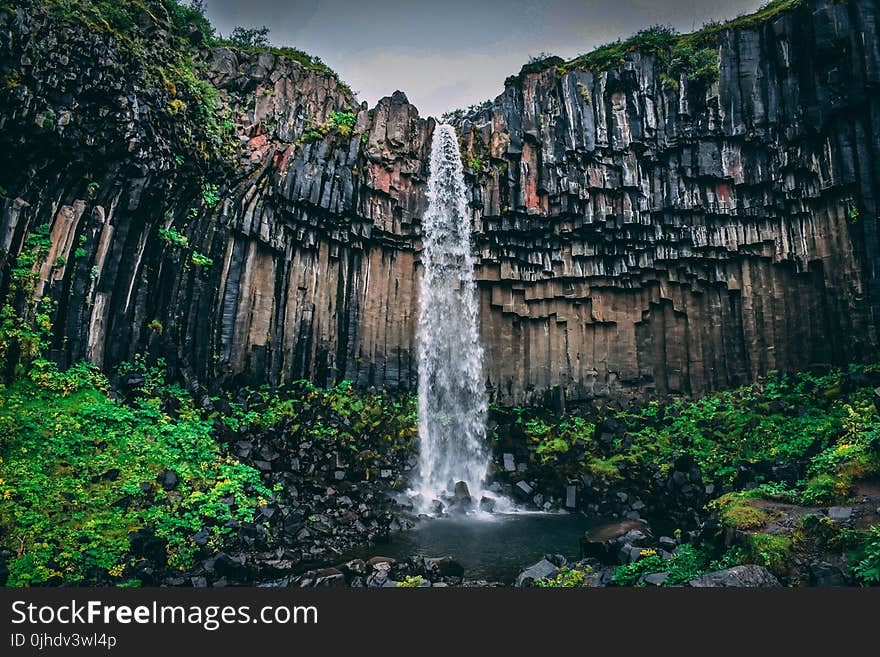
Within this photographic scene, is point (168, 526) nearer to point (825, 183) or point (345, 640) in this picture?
point (345, 640)

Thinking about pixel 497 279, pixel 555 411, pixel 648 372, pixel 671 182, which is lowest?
pixel 555 411

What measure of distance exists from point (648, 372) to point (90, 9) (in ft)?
66.6

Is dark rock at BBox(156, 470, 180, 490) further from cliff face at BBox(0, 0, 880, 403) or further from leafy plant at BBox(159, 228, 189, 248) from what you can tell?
leafy plant at BBox(159, 228, 189, 248)

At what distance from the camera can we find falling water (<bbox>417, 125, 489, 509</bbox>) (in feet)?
66.0

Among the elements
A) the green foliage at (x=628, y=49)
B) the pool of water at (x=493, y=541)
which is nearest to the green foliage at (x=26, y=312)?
the pool of water at (x=493, y=541)

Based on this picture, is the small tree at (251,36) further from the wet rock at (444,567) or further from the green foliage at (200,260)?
the wet rock at (444,567)

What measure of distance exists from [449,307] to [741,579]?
49.0ft

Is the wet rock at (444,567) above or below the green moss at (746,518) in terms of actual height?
below

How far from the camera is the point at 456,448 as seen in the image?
63.4 feet

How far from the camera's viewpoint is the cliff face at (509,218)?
1339 centimetres

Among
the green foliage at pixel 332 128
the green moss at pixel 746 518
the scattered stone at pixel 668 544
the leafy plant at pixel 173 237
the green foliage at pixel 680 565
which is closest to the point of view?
the green foliage at pixel 680 565

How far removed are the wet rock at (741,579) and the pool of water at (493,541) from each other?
442cm

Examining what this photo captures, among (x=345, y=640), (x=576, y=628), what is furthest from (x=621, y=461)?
(x=345, y=640)

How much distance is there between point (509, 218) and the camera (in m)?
Result: 20.1
